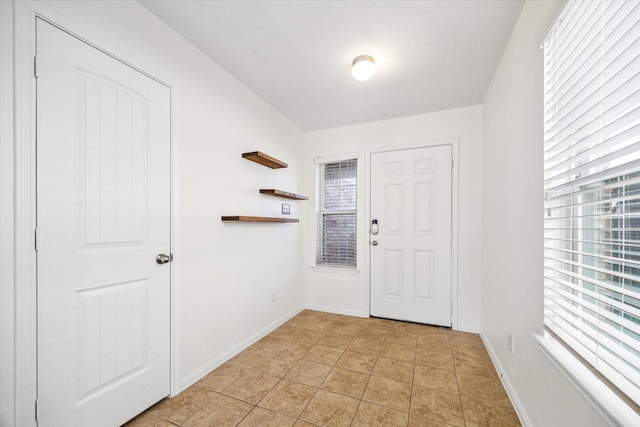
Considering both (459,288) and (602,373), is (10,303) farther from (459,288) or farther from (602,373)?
(459,288)

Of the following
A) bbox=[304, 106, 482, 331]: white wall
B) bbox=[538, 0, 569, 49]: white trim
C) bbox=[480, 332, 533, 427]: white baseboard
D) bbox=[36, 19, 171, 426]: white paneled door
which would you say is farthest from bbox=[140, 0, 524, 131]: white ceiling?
bbox=[480, 332, 533, 427]: white baseboard

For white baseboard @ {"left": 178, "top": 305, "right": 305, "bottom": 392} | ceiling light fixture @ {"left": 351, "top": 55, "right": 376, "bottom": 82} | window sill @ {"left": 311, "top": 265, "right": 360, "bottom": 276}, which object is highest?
ceiling light fixture @ {"left": 351, "top": 55, "right": 376, "bottom": 82}

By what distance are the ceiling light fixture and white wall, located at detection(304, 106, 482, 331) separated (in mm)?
1255

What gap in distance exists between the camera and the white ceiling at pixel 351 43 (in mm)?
1586

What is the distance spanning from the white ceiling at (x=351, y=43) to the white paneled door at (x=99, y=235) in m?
0.62

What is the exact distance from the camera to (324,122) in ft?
10.9

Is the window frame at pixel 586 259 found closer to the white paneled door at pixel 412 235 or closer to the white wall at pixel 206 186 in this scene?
the white paneled door at pixel 412 235

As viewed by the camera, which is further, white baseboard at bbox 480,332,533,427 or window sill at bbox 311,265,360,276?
window sill at bbox 311,265,360,276

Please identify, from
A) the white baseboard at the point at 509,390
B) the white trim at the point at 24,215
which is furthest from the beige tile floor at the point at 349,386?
the white trim at the point at 24,215

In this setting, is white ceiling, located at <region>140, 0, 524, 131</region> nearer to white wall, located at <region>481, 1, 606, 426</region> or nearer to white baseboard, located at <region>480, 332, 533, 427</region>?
white wall, located at <region>481, 1, 606, 426</region>

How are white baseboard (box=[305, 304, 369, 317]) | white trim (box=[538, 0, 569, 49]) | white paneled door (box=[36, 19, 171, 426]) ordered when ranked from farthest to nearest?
white baseboard (box=[305, 304, 369, 317]), white paneled door (box=[36, 19, 171, 426]), white trim (box=[538, 0, 569, 49])

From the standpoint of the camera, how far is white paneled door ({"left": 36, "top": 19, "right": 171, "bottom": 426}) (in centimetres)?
121

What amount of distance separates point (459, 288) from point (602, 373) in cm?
207

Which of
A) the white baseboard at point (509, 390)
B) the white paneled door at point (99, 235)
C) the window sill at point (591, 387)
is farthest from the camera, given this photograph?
the white baseboard at point (509, 390)
